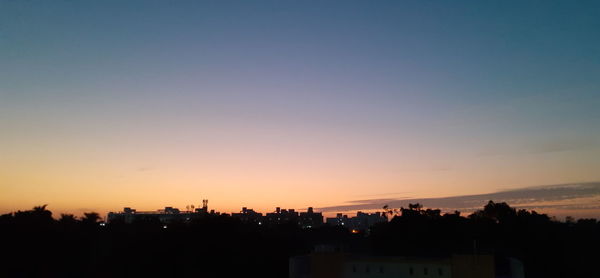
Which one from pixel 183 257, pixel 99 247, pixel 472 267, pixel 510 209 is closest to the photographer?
pixel 472 267

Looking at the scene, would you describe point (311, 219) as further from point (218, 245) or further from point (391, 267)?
point (391, 267)

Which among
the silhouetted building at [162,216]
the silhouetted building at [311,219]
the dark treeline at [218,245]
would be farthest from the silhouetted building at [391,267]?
the silhouetted building at [311,219]

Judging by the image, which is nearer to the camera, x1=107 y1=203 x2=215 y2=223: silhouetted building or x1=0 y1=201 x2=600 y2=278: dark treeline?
x1=0 y1=201 x2=600 y2=278: dark treeline

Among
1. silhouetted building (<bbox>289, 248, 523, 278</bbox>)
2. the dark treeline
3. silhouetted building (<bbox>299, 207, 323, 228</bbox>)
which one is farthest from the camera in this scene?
silhouetted building (<bbox>299, 207, 323, 228</bbox>)

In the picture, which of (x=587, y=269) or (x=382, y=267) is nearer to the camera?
(x=382, y=267)

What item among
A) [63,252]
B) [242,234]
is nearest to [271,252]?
[242,234]

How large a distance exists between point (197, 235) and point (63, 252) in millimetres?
9690

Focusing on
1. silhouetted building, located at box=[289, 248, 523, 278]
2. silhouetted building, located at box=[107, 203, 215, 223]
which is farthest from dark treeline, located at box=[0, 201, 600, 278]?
silhouetted building, located at box=[107, 203, 215, 223]

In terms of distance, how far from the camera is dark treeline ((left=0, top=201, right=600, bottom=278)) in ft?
111

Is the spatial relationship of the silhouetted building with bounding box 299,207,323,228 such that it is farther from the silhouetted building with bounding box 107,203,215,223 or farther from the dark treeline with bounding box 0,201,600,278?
the dark treeline with bounding box 0,201,600,278

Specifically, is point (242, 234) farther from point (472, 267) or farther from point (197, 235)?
point (472, 267)

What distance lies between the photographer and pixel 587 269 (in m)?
38.7

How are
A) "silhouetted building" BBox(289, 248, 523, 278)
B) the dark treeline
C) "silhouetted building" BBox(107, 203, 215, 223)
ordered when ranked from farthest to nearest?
1. "silhouetted building" BBox(107, 203, 215, 223)
2. the dark treeline
3. "silhouetted building" BBox(289, 248, 523, 278)

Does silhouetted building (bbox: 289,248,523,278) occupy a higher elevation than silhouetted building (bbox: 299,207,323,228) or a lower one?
higher
